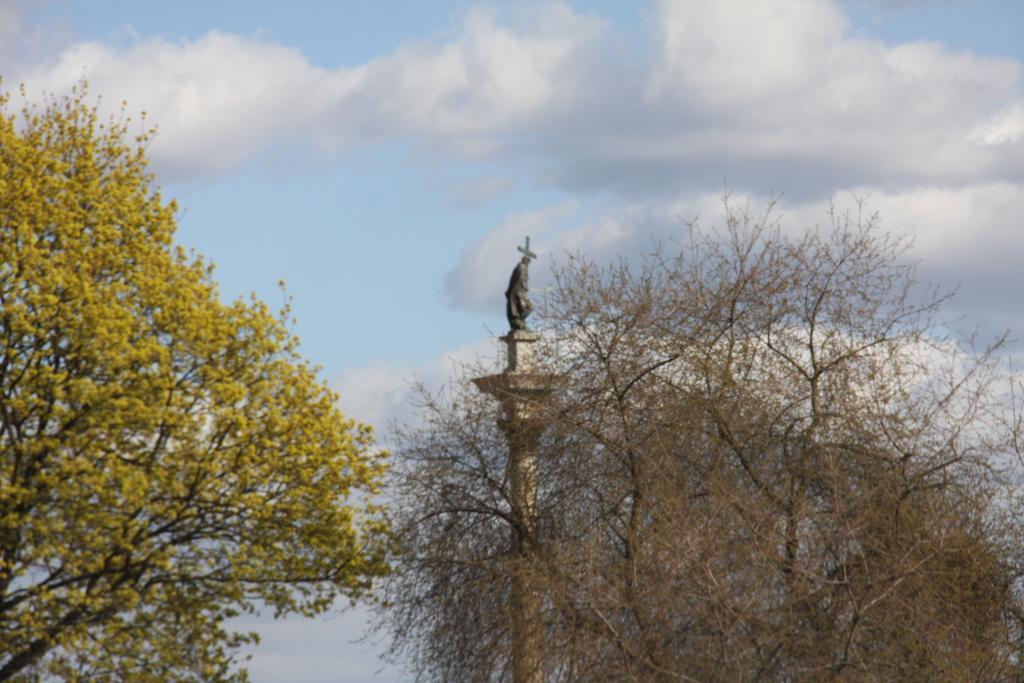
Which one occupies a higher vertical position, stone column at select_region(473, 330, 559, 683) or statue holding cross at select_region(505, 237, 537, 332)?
statue holding cross at select_region(505, 237, 537, 332)

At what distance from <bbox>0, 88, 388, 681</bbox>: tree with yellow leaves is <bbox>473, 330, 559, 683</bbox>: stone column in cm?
270

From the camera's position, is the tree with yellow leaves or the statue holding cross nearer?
the tree with yellow leaves

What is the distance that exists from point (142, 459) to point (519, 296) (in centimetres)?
813

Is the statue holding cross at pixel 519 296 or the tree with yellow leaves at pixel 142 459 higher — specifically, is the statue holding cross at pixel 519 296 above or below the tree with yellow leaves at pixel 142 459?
above

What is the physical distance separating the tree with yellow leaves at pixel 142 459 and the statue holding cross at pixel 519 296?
5217mm

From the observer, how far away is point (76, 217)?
23078 millimetres

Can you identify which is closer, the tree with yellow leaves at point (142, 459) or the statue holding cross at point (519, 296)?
the tree with yellow leaves at point (142, 459)

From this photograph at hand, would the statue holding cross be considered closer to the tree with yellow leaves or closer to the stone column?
the stone column

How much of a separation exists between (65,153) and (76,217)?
5.74ft

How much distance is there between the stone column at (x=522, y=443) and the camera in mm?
24281

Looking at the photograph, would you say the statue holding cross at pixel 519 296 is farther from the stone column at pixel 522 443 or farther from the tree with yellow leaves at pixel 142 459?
the tree with yellow leaves at pixel 142 459

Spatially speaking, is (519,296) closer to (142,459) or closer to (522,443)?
(522,443)

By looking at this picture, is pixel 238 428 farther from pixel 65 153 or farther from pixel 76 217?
pixel 65 153

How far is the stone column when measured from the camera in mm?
24281
